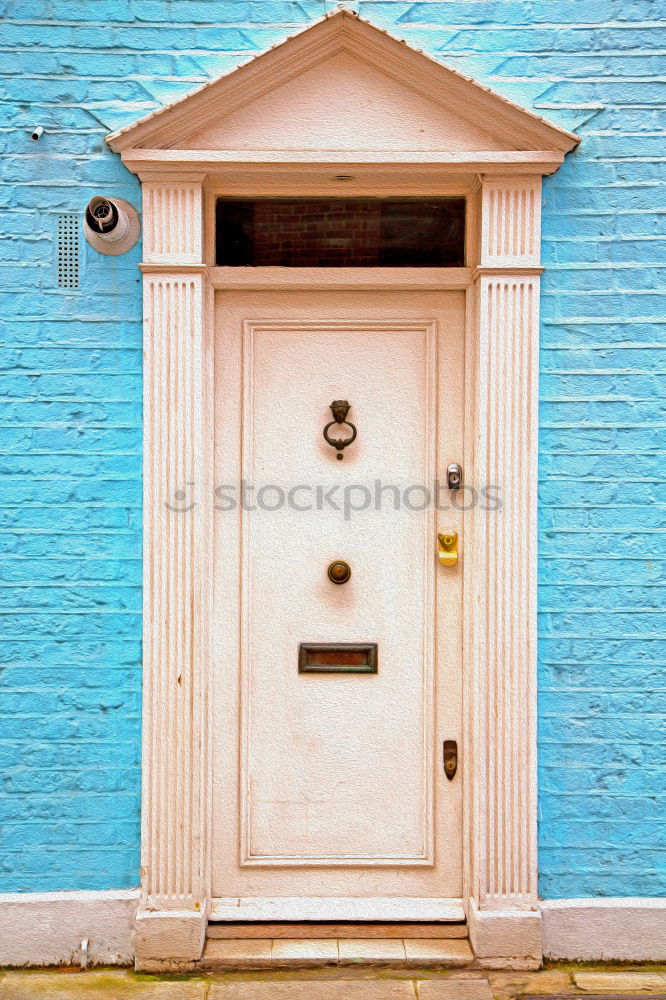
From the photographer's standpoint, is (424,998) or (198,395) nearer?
(424,998)

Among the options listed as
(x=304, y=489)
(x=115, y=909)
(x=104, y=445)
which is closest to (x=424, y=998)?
(x=115, y=909)

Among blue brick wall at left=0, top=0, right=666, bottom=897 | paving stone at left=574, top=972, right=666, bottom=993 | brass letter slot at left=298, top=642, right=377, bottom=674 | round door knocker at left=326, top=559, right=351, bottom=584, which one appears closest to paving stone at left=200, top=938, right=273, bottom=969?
blue brick wall at left=0, top=0, right=666, bottom=897

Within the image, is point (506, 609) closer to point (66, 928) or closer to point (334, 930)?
point (334, 930)

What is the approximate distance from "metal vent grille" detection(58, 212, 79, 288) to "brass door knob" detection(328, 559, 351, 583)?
1510 millimetres

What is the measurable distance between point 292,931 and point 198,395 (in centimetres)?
219

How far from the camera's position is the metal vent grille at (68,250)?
3156 mm

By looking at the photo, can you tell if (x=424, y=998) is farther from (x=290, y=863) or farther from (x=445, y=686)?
(x=445, y=686)

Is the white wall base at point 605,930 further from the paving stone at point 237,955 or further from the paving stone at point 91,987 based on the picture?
the paving stone at point 91,987

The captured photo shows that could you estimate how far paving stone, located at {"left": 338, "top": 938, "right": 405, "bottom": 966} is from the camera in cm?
313

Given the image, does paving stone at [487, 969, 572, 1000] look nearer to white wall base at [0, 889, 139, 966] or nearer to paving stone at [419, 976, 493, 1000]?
paving stone at [419, 976, 493, 1000]

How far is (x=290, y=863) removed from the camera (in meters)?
3.33

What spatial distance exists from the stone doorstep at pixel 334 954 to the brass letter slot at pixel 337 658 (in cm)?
106

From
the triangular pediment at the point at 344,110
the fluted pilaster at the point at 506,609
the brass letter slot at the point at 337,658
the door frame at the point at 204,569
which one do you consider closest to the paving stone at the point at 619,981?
the door frame at the point at 204,569

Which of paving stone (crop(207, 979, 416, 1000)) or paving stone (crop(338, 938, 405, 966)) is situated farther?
paving stone (crop(338, 938, 405, 966))
